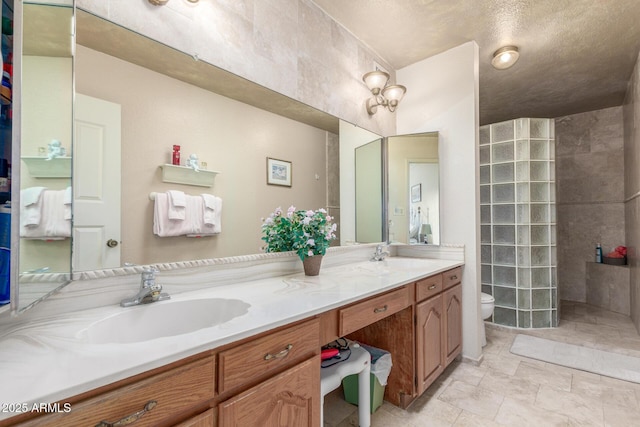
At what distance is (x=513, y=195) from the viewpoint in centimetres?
304

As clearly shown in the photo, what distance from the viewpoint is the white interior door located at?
3.37ft

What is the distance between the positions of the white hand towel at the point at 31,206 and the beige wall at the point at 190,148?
0.29 meters

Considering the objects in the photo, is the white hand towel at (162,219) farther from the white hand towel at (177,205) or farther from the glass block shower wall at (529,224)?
the glass block shower wall at (529,224)

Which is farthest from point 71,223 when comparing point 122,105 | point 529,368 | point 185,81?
point 529,368

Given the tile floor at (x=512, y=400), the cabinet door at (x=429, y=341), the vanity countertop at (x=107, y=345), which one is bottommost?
the tile floor at (x=512, y=400)

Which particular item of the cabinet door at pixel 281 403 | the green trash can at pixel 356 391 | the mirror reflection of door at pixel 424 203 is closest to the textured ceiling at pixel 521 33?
the mirror reflection of door at pixel 424 203

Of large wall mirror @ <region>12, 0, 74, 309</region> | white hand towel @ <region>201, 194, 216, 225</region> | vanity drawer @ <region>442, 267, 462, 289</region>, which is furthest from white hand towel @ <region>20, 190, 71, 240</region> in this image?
vanity drawer @ <region>442, 267, 462, 289</region>

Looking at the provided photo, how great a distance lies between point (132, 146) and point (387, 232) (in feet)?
6.50

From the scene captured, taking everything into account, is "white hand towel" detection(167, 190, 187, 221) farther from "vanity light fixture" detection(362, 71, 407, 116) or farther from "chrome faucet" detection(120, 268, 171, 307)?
"vanity light fixture" detection(362, 71, 407, 116)

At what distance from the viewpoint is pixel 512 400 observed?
70.4 inches

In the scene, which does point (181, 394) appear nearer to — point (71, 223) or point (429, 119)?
point (71, 223)

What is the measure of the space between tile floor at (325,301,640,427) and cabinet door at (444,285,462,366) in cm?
17

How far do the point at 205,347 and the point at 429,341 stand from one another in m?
1.48

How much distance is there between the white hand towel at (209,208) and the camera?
4.40ft
